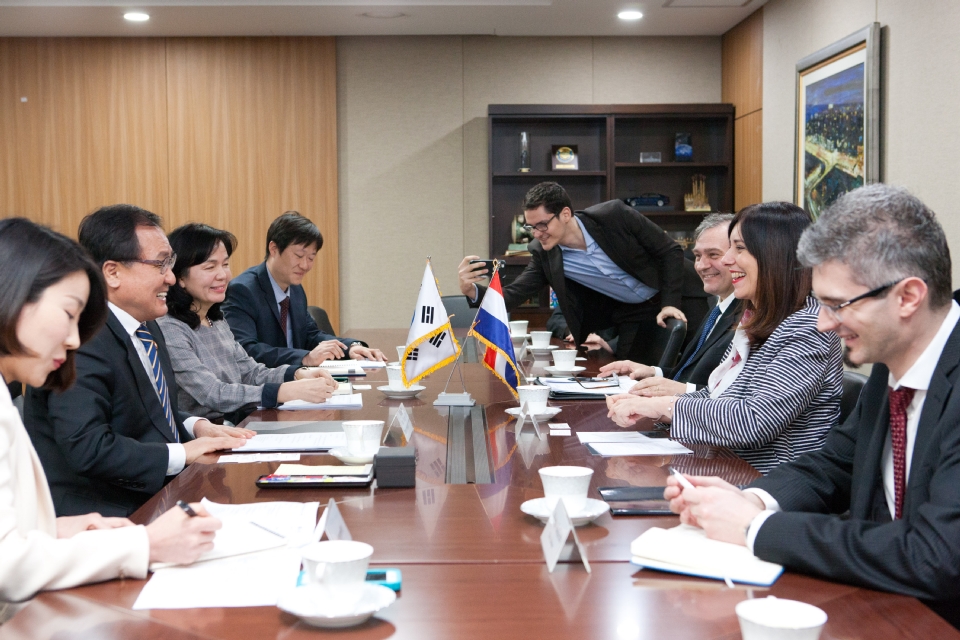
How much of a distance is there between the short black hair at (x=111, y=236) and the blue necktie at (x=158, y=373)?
22 centimetres

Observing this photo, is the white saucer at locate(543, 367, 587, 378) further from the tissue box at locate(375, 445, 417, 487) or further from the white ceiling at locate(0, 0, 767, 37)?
the white ceiling at locate(0, 0, 767, 37)

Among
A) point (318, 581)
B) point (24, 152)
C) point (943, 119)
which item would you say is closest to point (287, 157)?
point (24, 152)

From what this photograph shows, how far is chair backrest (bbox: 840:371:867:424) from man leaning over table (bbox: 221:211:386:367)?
2330 mm

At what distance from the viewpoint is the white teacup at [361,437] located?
2110 mm

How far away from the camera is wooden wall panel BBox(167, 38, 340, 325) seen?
24.5 feet

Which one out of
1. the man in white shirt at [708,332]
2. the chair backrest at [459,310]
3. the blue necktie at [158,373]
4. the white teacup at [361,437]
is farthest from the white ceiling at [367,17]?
the white teacup at [361,437]

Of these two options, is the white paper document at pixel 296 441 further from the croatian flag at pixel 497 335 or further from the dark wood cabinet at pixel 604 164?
the dark wood cabinet at pixel 604 164

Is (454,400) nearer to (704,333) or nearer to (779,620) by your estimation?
(704,333)

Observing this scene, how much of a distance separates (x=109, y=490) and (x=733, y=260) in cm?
173

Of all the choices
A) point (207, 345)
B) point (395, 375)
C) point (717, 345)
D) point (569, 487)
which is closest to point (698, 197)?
point (717, 345)

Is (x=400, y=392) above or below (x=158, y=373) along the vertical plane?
below

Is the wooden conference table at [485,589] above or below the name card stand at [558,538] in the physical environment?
below

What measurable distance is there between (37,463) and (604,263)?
4.20 meters

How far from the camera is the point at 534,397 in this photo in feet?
8.84
